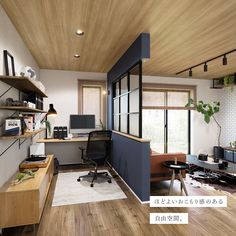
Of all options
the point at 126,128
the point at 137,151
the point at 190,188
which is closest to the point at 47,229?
the point at 137,151

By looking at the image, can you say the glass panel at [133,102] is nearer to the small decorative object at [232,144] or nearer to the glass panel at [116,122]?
the glass panel at [116,122]

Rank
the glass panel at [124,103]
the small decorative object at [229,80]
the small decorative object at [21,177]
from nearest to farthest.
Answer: the small decorative object at [21,177] → the glass panel at [124,103] → the small decorative object at [229,80]

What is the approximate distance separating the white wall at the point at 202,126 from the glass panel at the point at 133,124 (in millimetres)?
2877

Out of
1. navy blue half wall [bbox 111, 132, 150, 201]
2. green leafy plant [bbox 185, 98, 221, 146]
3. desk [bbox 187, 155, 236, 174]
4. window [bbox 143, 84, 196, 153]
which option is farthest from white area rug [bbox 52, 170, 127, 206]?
green leafy plant [bbox 185, 98, 221, 146]

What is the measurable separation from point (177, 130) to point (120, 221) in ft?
13.5

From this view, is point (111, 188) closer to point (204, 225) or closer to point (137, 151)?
point (137, 151)

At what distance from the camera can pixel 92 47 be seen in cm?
331

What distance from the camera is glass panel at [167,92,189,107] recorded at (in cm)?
566

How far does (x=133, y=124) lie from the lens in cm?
334

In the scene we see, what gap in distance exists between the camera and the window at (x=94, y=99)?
508cm

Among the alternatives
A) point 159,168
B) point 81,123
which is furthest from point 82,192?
point 81,123

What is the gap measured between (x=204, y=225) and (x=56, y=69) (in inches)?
182

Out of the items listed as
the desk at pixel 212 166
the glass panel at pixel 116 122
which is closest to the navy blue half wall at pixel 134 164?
the glass panel at pixel 116 122

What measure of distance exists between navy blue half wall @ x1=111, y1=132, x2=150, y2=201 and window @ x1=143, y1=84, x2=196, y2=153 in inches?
70.3
